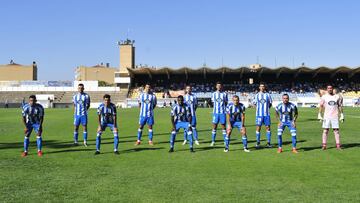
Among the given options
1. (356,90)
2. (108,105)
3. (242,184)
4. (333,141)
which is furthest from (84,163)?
(356,90)

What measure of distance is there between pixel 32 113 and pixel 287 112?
7.84 metres

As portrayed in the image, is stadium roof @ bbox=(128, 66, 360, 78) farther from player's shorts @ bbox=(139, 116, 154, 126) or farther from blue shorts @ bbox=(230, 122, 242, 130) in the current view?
blue shorts @ bbox=(230, 122, 242, 130)

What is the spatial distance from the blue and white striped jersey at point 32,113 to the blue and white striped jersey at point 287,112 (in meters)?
7.43

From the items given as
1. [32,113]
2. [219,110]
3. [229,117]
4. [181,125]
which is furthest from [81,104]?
[229,117]

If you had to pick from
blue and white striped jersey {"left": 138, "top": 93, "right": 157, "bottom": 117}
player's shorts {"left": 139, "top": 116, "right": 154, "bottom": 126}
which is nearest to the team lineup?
player's shorts {"left": 139, "top": 116, "right": 154, "bottom": 126}

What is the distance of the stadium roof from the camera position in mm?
73562

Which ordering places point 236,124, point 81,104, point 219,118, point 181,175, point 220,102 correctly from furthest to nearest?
1. point 81,104
2. point 220,102
3. point 219,118
4. point 236,124
5. point 181,175

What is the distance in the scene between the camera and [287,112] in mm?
14117

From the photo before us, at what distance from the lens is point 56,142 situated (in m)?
17.5

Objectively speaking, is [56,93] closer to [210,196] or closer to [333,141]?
[333,141]

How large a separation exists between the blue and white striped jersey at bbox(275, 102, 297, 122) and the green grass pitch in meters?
1.07

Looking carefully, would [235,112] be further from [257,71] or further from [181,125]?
[257,71]

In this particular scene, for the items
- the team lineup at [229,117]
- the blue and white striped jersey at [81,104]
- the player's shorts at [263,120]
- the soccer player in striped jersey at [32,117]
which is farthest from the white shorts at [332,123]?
the soccer player in striped jersey at [32,117]

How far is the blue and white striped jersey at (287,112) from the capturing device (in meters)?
14.1
